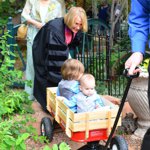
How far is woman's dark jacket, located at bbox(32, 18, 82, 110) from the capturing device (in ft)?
17.3

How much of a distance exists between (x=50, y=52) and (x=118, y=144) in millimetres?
1747

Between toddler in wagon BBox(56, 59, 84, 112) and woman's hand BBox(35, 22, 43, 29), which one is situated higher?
woman's hand BBox(35, 22, 43, 29)

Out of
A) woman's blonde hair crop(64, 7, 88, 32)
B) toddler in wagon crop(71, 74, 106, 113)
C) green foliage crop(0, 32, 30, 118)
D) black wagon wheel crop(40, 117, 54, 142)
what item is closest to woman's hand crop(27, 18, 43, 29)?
woman's blonde hair crop(64, 7, 88, 32)

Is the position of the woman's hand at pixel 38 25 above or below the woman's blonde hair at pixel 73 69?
above

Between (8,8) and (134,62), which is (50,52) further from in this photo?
(8,8)

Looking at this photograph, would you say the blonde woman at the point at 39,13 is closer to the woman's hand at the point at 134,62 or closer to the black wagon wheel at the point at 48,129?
the black wagon wheel at the point at 48,129

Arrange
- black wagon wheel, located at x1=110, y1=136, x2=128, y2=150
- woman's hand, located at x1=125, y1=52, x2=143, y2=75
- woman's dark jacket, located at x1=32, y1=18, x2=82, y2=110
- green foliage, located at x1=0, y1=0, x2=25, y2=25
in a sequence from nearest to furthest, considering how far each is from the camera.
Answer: woman's hand, located at x1=125, y1=52, x2=143, y2=75 → black wagon wheel, located at x1=110, y1=136, x2=128, y2=150 → woman's dark jacket, located at x1=32, y1=18, x2=82, y2=110 → green foliage, located at x1=0, y1=0, x2=25, y2=25

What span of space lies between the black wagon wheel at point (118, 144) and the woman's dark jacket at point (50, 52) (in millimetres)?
1470

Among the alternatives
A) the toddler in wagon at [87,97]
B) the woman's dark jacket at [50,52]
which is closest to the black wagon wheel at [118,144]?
the toddler in wagon at [87,97]

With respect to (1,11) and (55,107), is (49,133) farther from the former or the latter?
(1,11)

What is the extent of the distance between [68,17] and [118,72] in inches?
112

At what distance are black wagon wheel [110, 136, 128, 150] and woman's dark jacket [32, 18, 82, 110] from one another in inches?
57.9

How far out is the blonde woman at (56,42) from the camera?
5.08 metres

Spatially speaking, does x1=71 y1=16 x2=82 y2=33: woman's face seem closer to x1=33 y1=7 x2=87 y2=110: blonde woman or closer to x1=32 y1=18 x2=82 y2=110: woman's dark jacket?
x1=33 y1=7 x2=87 y2=110: blonde woman
